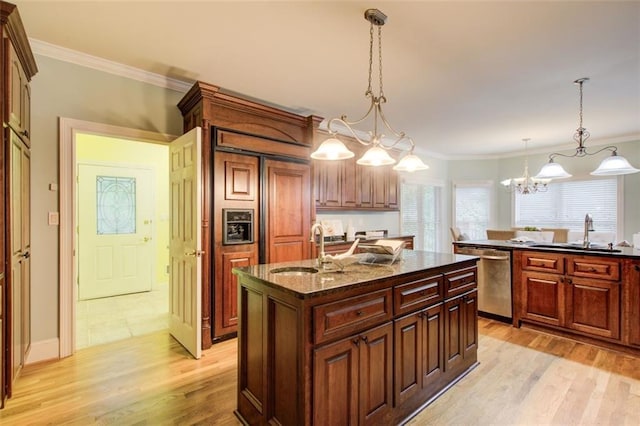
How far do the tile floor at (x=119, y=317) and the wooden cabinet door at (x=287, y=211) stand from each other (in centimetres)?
157

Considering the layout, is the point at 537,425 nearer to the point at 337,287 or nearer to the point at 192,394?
the point at 337,287

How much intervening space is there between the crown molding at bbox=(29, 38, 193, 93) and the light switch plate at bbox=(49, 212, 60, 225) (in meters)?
1.35

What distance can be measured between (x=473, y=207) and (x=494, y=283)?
415 cm

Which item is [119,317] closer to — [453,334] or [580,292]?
[453,334]

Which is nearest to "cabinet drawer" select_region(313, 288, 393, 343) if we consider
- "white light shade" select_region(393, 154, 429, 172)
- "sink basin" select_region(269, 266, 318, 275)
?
"sink basin" select_region(269, 266, 318, 275)

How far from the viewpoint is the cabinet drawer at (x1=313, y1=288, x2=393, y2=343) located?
4.93 ft

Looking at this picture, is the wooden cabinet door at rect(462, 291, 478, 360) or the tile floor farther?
the tile floor

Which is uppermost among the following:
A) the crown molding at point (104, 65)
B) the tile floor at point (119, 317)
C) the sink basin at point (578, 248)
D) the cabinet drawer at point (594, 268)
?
the crown molding at point (104, 65)

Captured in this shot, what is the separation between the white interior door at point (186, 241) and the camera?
2.73 m

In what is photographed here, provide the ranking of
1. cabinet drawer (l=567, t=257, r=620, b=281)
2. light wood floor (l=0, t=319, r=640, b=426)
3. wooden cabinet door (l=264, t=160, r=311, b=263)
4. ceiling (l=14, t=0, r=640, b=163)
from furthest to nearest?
wooden cabinet door (l=264, t=160, r=311, b=263), cabinet drawer (l=567, t=257, r=620, b=281), ceiling (l=14, t=0, r=640, b=163), light wood floor (l=0, t=319, r=640, b=426)

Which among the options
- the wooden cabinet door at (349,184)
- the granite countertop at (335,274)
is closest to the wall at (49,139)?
the granite countertop at (335,274)

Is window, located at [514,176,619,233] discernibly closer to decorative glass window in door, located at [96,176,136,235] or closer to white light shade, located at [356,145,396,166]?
white light shade, located at [356,145,396,166]

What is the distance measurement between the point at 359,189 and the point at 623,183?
4760mm

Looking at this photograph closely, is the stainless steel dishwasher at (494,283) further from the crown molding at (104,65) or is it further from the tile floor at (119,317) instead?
the crown molding at (104,65)
